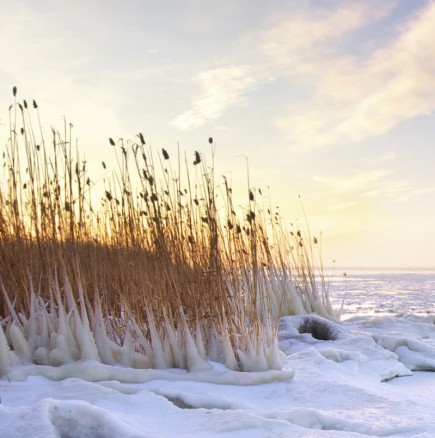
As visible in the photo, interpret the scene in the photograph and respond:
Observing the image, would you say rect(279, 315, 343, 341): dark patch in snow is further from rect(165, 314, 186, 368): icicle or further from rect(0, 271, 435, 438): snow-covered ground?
rect(165, 314, 186, 368): icicle

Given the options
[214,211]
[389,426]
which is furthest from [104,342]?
[389,426]

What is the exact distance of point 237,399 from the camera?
2.65 meters

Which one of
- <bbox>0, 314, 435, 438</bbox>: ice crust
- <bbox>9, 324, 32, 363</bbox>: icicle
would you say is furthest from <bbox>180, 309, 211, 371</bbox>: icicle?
<bbox>9, 324, 32, 363</bbox>: icicle

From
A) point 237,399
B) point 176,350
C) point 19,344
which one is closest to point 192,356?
point 176,350

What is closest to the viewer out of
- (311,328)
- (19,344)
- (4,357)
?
(4,357)

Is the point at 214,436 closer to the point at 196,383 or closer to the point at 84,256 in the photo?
the point at 196,383

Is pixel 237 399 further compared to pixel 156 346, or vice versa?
pixel 156 346

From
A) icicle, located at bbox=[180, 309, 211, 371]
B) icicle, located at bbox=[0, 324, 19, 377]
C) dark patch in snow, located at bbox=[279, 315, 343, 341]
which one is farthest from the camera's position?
dark patch in snow, located at bbox=[279, 315, 343, 341]

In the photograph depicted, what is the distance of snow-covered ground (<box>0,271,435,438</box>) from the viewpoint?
A: 80.4 inches

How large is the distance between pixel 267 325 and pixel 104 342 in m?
0.90

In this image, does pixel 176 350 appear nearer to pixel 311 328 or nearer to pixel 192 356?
pixel 192 356

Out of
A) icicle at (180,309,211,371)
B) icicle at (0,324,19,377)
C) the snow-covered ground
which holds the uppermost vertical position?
icicle at (0,324,19,377)

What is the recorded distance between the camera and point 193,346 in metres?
3.06

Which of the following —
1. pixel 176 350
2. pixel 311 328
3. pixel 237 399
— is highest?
pixel 176 350
